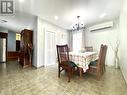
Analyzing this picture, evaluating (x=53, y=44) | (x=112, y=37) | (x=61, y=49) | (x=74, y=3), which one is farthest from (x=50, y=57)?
(x=112, y=37)

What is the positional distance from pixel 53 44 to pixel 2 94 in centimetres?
384

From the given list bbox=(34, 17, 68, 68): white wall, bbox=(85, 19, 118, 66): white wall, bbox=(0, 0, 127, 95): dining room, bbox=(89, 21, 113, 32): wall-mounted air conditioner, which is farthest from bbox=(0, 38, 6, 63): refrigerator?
bbox=(89, 21, 113, 32): wall-mounted air conditioner

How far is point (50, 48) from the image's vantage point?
5.32 meters

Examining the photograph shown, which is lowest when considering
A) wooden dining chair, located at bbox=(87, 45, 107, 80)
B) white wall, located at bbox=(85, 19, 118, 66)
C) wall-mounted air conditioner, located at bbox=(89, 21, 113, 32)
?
wooden dining chair, located at bbox=(87, 45, 107, 80)

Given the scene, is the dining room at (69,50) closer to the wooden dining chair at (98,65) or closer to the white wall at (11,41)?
the wooden dining chair at (98,65)

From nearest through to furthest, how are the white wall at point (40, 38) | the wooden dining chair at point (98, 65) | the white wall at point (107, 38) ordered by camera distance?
the wooden dining chair at point (98, 65)
the white wall at point (40, 38)
the white wall at point (107, 38)

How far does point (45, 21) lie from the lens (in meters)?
5.05

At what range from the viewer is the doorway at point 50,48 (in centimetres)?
500

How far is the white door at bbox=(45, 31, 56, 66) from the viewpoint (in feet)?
16.4

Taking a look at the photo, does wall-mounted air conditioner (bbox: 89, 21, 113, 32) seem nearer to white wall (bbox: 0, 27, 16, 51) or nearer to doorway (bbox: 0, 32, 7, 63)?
doorway (bbox: 0, 32, 7, 63)

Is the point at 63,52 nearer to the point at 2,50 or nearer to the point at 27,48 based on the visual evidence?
the point at 27,48

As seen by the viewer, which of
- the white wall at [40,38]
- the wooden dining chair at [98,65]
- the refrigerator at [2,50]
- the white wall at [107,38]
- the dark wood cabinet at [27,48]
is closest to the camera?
the wooden dining chair at [98,65]

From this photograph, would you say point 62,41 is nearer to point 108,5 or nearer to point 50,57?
point 50,57

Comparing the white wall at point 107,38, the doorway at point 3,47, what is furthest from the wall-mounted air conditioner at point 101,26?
the doorway at point 3,47
